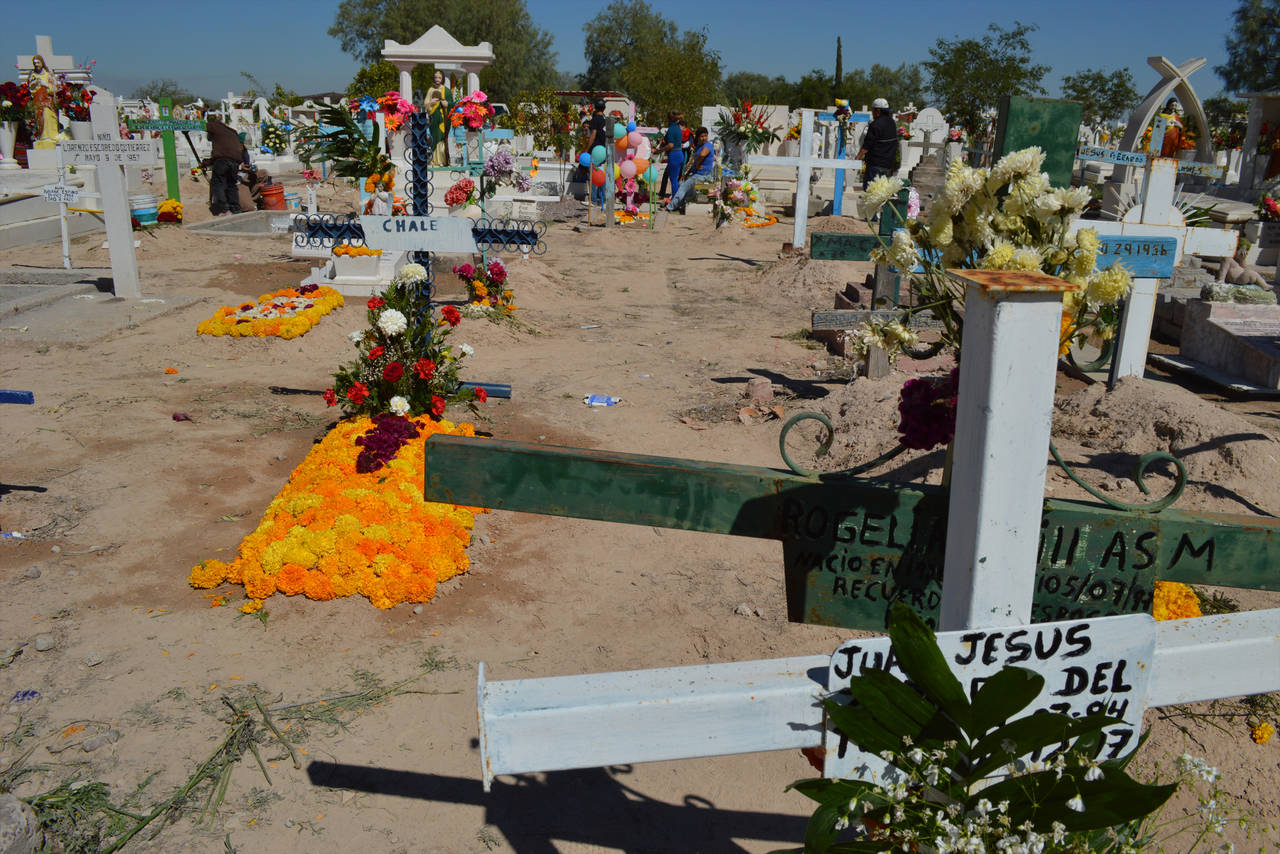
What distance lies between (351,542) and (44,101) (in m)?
19.9

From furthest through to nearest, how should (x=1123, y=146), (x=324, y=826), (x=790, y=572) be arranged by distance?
(x=1123, y=146), (x=324, y=826), (x=790, y=572)

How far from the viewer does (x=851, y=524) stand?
1.75 metres

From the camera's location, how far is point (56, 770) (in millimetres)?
3084

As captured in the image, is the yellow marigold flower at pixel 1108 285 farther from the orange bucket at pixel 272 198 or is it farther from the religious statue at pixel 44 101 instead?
the religious statue at pixel 44 101

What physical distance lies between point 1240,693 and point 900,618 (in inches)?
26.9

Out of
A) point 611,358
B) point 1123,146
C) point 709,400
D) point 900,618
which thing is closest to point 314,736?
point 900,618

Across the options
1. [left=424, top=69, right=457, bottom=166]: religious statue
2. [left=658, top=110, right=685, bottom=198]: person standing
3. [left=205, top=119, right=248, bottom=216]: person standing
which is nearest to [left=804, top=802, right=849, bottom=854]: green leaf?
[left=424, top=69, right=457, bottom=166]: religious statue

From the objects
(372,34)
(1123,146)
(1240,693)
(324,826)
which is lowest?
(324,826)

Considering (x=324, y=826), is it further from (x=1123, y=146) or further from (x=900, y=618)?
(x=1123, y=146)

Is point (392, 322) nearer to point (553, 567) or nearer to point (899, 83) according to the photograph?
point (553, 567)

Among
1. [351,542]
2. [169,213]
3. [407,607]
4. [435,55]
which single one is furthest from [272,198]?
[407,607]

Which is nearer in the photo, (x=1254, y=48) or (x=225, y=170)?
(x=225, y=170)

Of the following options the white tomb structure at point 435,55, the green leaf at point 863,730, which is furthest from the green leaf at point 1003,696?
the white tomb structure at point 435,55

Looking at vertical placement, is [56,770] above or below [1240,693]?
below
